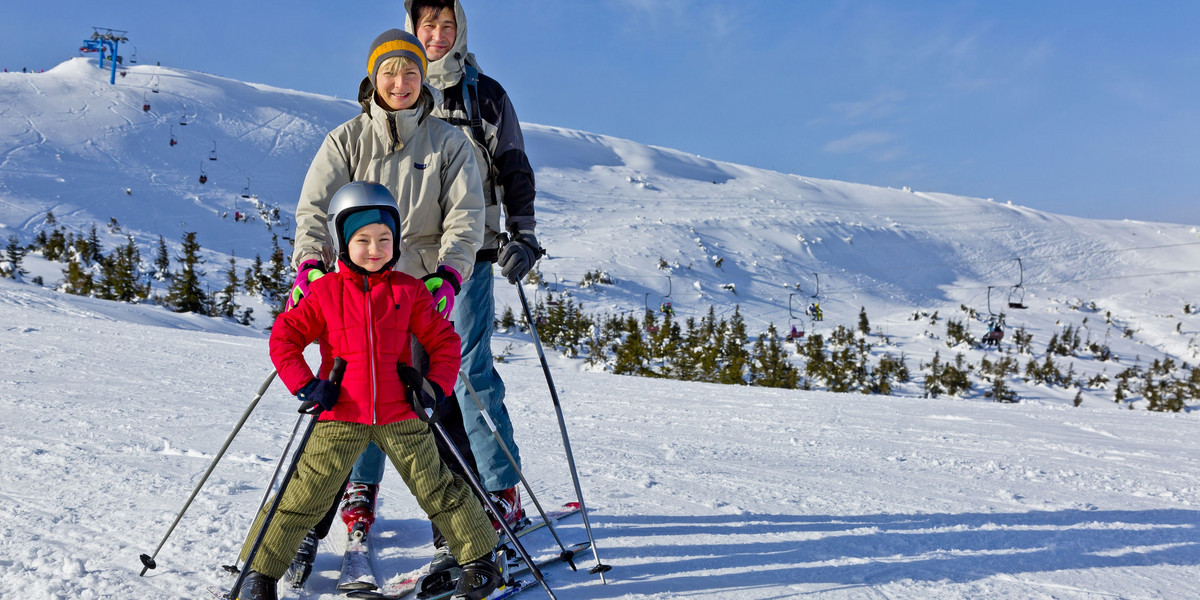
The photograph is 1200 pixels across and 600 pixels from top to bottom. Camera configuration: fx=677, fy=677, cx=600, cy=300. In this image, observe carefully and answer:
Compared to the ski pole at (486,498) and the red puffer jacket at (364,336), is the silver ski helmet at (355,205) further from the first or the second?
the ski pole at (486,498)

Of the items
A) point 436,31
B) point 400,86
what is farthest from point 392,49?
point 436,31

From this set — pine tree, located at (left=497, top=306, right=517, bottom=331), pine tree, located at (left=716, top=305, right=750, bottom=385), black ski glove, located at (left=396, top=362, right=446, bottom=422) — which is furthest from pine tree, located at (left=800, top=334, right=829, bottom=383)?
black ski glove, located at (left=396, top=362, right=446, bottom=422)

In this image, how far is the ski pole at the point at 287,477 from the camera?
72.7 inches

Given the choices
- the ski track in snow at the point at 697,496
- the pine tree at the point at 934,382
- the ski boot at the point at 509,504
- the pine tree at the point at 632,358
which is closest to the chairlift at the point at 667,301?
the pine tree at the point at 632,358

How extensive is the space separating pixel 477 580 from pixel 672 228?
39.4m

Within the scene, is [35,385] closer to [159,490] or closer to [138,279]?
[159,490]

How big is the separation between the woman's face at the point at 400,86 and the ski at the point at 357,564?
151 centimetres

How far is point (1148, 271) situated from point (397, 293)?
54.2 m

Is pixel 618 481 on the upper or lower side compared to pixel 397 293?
lower

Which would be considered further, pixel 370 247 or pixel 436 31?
pixel 436 31

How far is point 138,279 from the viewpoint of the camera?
21.0m

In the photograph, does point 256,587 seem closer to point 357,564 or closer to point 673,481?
point 357,564

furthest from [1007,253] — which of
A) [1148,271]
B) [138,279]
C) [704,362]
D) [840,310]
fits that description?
[138,279]

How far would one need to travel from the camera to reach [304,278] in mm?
2062
